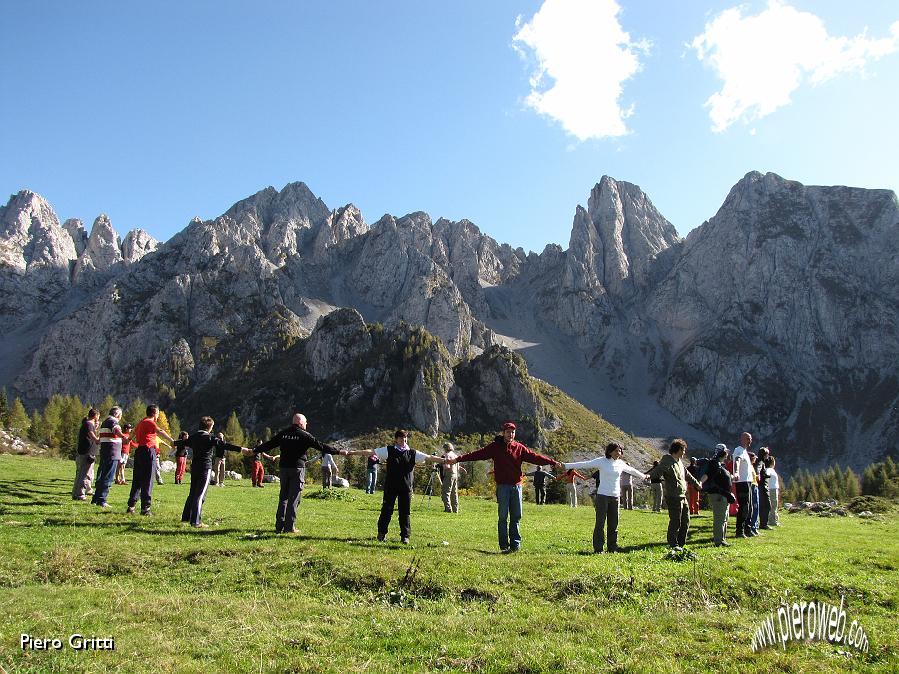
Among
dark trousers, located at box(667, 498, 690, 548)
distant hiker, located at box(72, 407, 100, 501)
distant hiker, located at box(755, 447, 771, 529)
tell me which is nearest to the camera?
dark trousers, located at box(667, 498, 690, 548)

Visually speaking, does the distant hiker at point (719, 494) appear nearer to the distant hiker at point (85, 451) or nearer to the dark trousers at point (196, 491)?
the dark trousers at point (196, 491)

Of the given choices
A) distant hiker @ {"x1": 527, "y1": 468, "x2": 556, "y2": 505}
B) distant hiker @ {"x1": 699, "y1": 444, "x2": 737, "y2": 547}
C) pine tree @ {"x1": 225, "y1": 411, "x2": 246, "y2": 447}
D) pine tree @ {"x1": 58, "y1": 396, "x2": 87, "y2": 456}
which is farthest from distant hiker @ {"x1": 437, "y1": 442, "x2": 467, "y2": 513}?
pine tree @ {"x1": 225, "y1": 411, "x2": 246, "y2": 447}

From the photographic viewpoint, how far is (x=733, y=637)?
9398mm

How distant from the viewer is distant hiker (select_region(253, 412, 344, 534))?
16.8 metres

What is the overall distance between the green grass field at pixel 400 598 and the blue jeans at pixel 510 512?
51 cm

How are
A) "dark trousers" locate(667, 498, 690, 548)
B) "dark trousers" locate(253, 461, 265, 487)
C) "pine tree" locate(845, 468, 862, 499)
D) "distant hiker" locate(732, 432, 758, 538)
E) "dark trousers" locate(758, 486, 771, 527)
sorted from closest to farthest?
"dark trousers" locate(667, 498, 690, 548) < "distant hiker" locate(732, 432, 758, 538) < "dark trousers" locate(758, 486, 771, 527) < "dark trousers" locate(253, 461, 265, 487) < "pine tree" locate(845, 468, 862, 499)

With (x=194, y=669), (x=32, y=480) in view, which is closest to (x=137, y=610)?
(x=194, y=669)

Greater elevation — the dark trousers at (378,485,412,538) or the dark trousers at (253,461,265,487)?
the dark trousers at (378,485,412,538)

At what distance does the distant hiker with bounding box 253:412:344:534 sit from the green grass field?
814mm

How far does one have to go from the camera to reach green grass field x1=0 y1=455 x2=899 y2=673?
8.49m

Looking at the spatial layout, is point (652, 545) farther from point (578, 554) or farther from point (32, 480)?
point (32, 480)

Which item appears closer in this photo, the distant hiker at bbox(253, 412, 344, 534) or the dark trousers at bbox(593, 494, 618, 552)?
the dark trousers at bbox(593, 494, 618, 552)

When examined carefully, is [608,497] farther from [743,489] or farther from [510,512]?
[743,489]

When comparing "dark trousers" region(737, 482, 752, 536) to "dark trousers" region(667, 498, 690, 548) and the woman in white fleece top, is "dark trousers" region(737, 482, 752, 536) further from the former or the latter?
the woman in white fleece top
